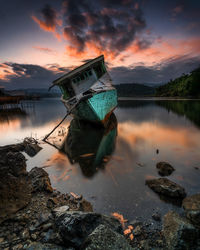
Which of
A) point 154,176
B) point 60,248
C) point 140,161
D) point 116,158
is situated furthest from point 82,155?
point 60,248

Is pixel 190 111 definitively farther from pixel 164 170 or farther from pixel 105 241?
pixel 105 241

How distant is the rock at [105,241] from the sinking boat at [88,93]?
10257 millimetres

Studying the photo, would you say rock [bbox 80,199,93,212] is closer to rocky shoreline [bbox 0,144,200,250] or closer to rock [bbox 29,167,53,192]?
rocky shoreline [bbox 0,144,200,250]

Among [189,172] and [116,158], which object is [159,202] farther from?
[116,158]

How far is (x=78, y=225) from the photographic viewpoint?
2832 millimetres

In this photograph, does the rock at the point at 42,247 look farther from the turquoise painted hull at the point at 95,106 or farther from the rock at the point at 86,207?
the turquoise painted hull at the point at 95,106

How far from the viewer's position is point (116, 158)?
8.62 metres

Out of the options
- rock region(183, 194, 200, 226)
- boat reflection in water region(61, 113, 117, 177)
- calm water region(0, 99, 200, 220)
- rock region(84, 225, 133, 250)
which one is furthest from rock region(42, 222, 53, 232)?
rock region(183, 194, 200, 226)

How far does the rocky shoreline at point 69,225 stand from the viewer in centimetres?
273

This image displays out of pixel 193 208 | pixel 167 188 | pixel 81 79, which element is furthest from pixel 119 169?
pixel 81 79

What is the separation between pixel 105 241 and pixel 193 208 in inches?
130

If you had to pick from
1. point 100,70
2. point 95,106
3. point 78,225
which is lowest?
point 78,225

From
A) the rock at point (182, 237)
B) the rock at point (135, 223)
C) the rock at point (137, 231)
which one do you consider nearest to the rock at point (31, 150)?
the rock at point (135, 223)

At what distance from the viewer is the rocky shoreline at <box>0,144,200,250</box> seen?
273 centimetres
